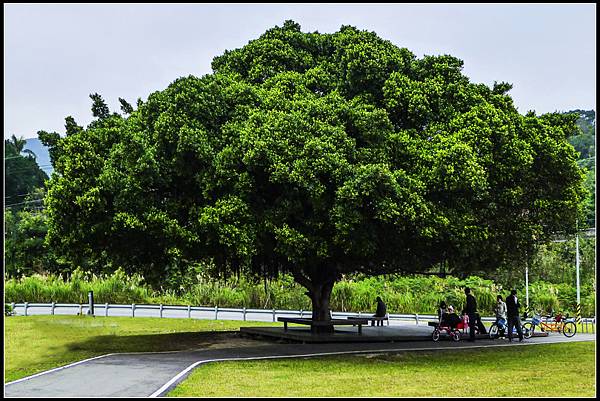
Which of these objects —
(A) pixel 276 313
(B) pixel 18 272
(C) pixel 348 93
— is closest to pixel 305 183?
(C) pixel 348 93

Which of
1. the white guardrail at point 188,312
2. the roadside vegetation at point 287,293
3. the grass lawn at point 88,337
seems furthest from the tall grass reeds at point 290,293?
the grass lawn at point 88,337

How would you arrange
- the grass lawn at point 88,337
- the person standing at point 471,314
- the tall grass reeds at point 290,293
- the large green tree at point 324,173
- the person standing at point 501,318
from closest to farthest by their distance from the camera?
the large green tree at point 324,173 → the grass lawn at point 88,337 → the person standing at point 471,314 → the person standing at point 501,318 → the tall grass reeds at point 290,293

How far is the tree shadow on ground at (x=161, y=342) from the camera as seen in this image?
25.2 metres

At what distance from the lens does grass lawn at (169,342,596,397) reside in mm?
15492

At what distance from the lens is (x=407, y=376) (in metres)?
18.0

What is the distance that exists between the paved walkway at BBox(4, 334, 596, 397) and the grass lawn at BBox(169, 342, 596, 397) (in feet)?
2.13

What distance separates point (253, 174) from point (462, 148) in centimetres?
593

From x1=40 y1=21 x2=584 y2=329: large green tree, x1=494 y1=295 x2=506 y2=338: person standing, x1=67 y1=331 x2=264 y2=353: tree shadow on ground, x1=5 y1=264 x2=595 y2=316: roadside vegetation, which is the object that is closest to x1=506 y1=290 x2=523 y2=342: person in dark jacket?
x1=494 y1=295 x2=506 y2=338: person standing

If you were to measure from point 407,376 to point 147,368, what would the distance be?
592 cm

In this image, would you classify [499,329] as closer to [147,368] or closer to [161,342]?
[161,342]

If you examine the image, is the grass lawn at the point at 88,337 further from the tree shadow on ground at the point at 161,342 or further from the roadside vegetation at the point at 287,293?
the roadside vegetation at the point at 287,293

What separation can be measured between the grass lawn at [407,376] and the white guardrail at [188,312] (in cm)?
1628

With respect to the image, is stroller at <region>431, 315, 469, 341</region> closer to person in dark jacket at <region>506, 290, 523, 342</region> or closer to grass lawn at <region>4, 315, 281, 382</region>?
person in dark jacket at <region>506, 290, 523, 342</region>

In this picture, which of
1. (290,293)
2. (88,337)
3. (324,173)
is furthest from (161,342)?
(290,293)
